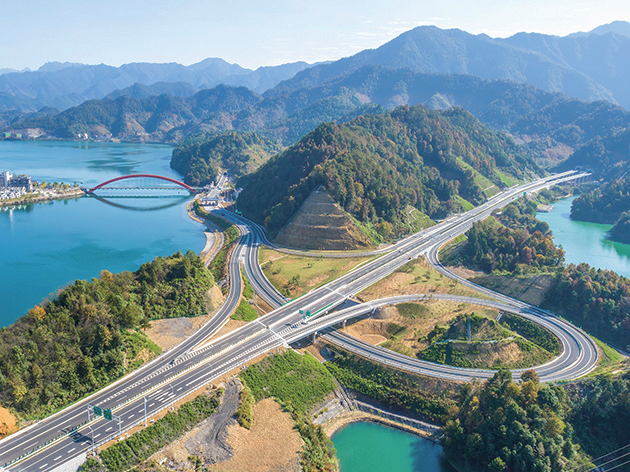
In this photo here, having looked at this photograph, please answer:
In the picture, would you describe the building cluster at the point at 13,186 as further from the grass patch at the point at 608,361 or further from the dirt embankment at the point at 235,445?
the grass patch at the point at 608,361

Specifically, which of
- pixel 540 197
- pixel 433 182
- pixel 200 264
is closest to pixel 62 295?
pixel 200 264

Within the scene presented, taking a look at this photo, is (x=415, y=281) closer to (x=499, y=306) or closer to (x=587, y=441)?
(x=499, y=306)

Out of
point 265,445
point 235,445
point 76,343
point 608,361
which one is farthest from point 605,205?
point 76,343

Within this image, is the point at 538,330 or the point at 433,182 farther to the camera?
the point at 433,182

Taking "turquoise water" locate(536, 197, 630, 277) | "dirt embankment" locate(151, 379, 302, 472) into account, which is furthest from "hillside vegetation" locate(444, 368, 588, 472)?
"turquoise water" locate(536, 197, 630, 277)

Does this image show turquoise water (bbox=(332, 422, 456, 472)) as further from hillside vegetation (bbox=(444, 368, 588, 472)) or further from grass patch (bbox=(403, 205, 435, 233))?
grass patch (bbox=(403, 205, 435, 233))

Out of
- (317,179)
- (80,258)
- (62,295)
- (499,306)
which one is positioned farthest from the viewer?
(317,179)
